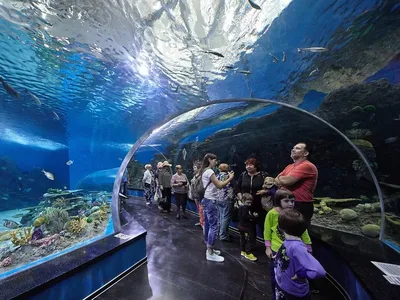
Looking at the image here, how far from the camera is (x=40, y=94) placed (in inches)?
124

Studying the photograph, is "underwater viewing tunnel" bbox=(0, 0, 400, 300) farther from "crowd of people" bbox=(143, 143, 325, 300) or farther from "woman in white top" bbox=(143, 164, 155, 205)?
"woman in white top" bbox=(143, 164, 155, 205)

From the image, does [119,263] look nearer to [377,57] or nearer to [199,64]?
[199,64]

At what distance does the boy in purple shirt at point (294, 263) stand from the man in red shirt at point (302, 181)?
1084 millimetres

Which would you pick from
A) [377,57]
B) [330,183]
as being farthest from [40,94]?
[330,183]

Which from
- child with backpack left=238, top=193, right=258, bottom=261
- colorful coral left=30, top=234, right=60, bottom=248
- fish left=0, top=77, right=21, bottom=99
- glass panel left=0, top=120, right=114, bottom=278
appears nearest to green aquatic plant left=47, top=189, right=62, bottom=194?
glass panel left=0, top=120, right=114, bottom=278

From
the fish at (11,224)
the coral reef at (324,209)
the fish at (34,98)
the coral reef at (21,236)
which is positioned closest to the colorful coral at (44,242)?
the coral reef at (21,236)

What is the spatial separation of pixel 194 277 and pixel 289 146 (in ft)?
24.9

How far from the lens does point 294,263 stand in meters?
1.38

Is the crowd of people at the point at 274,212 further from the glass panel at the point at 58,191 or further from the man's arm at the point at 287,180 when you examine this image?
the glass panel at the point at 58,191

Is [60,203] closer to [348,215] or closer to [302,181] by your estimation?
[302,181]

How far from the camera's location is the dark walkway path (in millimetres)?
2428

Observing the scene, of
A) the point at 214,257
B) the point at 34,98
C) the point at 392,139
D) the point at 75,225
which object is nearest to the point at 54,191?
the point at 75,225

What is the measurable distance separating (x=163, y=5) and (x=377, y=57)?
3.61 m

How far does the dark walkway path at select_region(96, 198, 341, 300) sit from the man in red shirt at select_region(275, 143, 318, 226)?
1308mm
